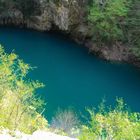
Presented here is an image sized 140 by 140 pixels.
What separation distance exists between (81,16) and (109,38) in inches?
163

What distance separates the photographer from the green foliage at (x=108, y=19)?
3534 cm

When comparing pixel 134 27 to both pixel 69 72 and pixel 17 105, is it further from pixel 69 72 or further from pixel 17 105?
pixel 17 105

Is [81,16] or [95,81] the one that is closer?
[95,81]

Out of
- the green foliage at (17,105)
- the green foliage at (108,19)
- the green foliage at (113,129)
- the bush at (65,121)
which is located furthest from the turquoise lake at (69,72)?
the green foliage at (113,129)

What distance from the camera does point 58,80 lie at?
2936cm

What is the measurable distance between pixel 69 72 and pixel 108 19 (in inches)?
268

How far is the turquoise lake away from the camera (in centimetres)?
2664

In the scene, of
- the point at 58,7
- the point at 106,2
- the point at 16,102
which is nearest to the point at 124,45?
the point at 106,2

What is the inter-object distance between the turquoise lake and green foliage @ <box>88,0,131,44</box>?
6.26 feet

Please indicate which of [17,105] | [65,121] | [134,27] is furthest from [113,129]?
[134,27]

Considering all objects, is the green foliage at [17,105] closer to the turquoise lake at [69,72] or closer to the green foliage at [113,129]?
the green foliage at [113,129]

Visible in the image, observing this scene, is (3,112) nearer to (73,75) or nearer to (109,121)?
(109,121)

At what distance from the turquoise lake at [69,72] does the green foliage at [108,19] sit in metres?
1.91

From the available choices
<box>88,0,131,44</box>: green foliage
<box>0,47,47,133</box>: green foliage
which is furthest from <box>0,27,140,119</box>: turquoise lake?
<box>0,47,47,133</box>: green foliage
